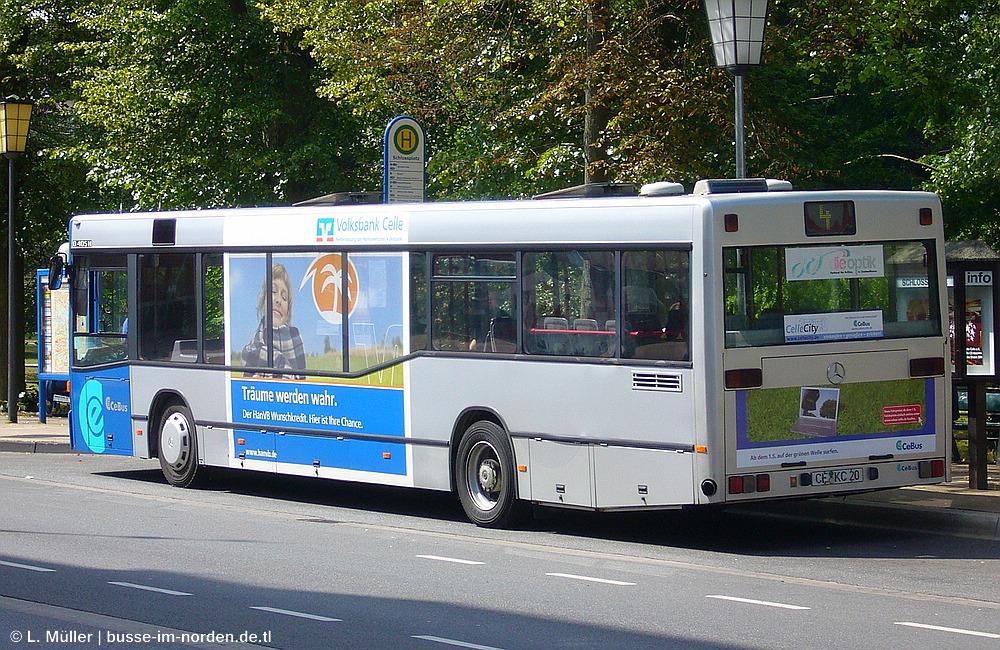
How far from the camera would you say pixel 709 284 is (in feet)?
37.2

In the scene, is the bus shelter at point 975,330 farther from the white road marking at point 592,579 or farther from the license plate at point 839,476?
the white road marking at point 592,579

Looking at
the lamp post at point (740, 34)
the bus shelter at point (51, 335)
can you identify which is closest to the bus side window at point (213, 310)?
the lamp post at point (740, 34)

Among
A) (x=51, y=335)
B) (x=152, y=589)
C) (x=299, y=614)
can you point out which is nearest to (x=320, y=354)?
(x=152, y=589)

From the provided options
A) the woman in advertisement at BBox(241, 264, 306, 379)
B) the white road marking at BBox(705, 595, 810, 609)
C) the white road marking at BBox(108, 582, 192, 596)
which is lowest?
the white road marking at BBox(705, 595, 810, 609)

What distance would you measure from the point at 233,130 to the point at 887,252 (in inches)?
663

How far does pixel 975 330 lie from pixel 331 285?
21.4 feet

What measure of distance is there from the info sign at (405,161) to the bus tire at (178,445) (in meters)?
3.40

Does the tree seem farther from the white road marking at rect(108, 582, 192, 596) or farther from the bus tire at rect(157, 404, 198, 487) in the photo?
the white road marking at rect(108, 582, 192, 596)

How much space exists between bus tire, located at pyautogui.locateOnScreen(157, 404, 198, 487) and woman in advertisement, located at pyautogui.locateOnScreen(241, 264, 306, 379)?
135 centimetres

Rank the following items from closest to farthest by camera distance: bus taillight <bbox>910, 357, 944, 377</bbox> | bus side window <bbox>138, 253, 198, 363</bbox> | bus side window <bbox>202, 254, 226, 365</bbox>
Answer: bus taillight <bbox>910, 357, 944, 377</bbox>, bus side window <bbox>202, 254, 226, 365</bbox>, bus side window <bbox>138, 253, 198, 363</bbox>

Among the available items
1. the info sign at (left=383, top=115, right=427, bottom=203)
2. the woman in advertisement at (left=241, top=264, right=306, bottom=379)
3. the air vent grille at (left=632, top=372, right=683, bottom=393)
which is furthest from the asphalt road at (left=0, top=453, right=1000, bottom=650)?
the info sign at (left=383, top=115, right=427, bottom=203)

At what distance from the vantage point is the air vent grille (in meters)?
11.6

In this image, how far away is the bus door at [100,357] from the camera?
56.1ft

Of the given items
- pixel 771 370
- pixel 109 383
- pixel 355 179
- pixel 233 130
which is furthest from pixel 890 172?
pixel 771 370
